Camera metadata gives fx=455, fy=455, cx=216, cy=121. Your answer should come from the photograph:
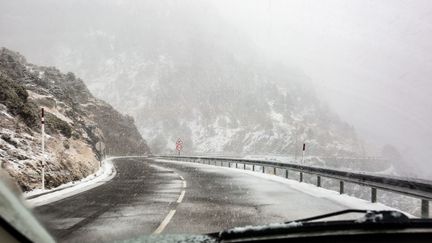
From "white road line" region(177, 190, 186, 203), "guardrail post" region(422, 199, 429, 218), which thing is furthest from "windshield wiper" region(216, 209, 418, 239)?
"white road line" region(177, 190, 186, 203)

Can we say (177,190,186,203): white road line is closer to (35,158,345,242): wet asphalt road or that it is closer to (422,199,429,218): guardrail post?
(35,158,345,242): wet asphalt road

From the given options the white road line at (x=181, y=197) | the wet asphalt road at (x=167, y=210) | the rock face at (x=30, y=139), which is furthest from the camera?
the rock face at (x=30, y=139)

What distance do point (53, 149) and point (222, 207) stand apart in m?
11.1

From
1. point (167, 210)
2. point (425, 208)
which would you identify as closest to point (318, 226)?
point (167, 210)

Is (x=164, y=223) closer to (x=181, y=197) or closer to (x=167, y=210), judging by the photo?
(x=167, y=210)

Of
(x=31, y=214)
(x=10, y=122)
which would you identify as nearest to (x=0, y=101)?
(x=10, y=122)

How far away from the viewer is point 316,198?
13.2 meters

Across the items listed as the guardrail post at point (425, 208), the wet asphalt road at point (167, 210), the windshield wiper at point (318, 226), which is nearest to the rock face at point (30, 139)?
the wet asphalt road at point (167, 210)

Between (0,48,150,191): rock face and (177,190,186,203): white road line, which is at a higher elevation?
(0,48,150,191): rock face

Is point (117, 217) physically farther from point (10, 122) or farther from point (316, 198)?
point (10, 122)

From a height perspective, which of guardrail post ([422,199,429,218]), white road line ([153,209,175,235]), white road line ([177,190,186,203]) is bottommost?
white road line ([153,209,175,235])

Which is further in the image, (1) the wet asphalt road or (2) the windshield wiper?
(1) the wet asphalt road

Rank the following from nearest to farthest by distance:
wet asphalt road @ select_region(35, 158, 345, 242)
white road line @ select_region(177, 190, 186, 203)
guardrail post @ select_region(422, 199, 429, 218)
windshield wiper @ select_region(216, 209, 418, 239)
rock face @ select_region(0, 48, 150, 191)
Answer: windshield wiper @ select_region(216, 209, 418, 239) < wet asphalt road @ select_region(35, 158, 345, 242) < guardrail post @ select_region(422, 199, 429, 218) < white road line @ select_region(177, 190, 186, 203) < rock face @ select_region(0, 48, 150, 191)

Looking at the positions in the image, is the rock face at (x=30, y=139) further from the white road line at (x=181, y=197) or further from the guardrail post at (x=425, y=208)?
the guardrail post at (x=425, y=208)
